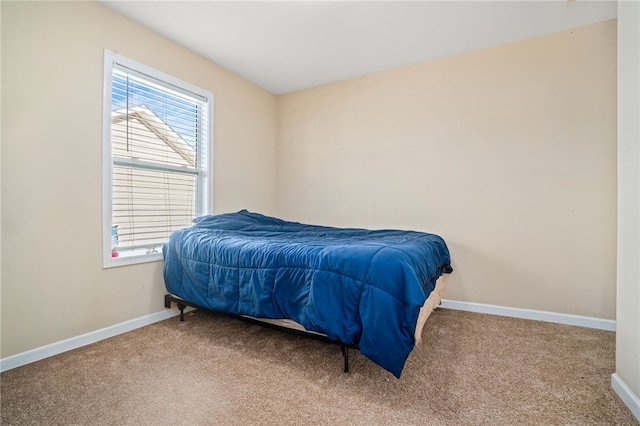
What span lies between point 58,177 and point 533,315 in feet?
12.2

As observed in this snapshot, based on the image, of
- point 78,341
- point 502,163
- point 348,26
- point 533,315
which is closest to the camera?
point 78,341

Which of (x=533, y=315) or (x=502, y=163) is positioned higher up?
(x=502, y=163)

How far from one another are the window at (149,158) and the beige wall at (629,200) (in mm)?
2987

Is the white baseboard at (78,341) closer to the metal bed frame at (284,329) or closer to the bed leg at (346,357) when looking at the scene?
the metal bed frame at (284,329)

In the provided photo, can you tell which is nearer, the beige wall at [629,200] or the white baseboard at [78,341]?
the beige wall at [629,200]

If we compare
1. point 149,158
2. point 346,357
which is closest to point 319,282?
point 346,357

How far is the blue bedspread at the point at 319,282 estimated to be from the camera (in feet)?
4.54

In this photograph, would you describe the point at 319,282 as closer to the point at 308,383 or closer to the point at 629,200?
the point at 308,383

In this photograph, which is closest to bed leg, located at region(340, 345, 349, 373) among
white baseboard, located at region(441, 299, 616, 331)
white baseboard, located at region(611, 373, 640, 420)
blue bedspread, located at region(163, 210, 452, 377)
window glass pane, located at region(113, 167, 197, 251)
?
blue bedspread, located at region(163, 210, 452, 377)

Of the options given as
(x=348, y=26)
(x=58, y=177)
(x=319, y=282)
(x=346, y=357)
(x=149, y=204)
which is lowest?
(x=346, y=357)

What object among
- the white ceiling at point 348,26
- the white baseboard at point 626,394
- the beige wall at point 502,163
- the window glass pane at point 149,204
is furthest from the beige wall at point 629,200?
the window glass pane at point 149,204

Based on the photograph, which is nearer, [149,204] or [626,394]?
[626,394]

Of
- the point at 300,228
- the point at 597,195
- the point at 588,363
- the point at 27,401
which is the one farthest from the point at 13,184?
the point at 597,195

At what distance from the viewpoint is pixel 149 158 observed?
7.90ft
